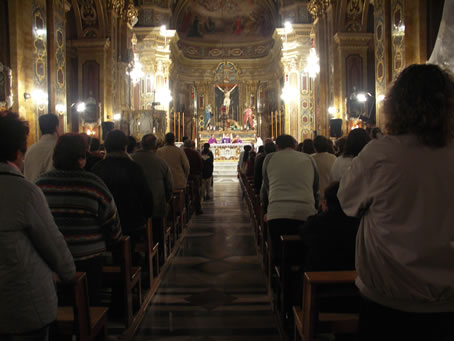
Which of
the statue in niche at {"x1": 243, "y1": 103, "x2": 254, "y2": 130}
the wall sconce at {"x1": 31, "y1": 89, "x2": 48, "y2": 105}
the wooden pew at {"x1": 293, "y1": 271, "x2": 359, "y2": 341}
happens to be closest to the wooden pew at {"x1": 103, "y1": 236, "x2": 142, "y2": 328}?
the wooden pew at {"x1": 293, "y1": 271, "x2": 359, "y2": 341}

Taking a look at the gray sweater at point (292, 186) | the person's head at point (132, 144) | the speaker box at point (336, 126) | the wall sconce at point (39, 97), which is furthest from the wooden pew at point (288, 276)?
the speaker box at point (336, 126)

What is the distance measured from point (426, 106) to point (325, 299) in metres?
1.76

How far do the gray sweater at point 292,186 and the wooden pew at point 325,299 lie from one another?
139 cm

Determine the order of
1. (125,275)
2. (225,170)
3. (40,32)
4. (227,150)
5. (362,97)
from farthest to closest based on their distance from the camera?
(227,150) → (225,170) → (362,97) → (40,32) → (125,275)

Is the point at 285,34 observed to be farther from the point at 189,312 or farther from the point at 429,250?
the point at 429,250

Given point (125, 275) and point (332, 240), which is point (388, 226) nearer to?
point (332, 240)

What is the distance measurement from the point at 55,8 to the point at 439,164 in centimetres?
1131

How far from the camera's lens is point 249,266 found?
20.4ft

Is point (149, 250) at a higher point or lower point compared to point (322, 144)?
lower

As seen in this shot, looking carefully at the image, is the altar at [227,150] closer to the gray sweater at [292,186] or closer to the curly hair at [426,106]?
the gray sweater at [292,186]

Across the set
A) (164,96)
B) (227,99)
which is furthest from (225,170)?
(227,99)

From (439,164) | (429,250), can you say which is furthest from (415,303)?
(439,164)

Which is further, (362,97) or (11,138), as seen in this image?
(362,97)

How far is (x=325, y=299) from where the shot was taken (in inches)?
126
